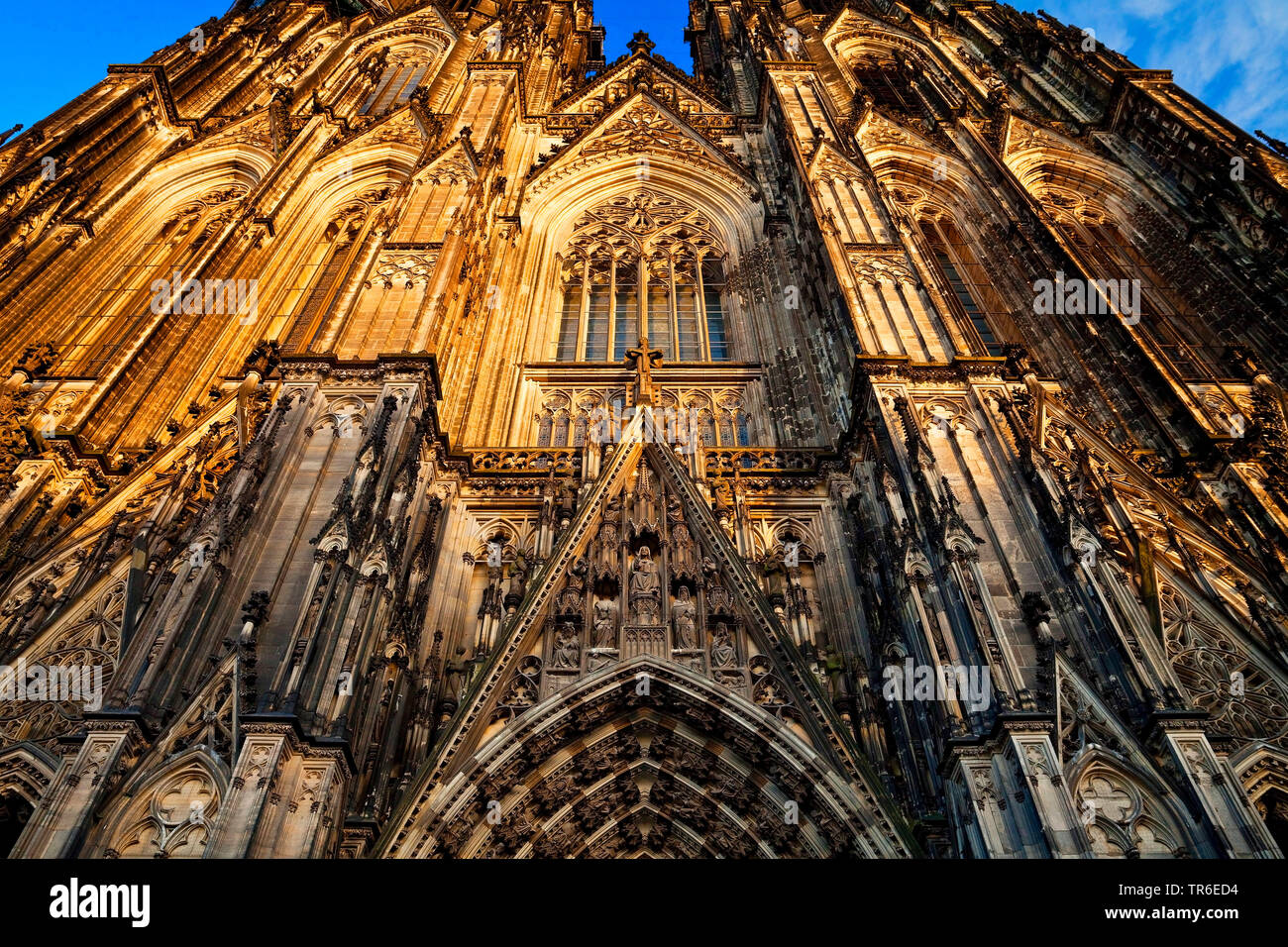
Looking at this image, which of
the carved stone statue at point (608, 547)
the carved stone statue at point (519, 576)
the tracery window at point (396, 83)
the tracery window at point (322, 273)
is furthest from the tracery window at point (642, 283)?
the tracery window at point (396, 83)

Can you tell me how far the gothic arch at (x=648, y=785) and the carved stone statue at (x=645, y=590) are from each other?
27.5 inches

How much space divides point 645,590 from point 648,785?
2254 millimetres

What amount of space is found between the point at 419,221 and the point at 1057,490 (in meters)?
A: 11.6

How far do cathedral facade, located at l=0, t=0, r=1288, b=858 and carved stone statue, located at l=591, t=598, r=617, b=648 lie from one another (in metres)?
0.05

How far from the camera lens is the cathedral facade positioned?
860 cm

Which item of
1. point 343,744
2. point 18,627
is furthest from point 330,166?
point 343,744

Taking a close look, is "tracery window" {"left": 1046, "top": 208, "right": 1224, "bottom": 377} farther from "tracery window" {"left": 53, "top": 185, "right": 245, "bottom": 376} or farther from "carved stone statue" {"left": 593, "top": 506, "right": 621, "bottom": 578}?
"tracery window" {"left": 53, "top": 185, "right": 245, "bottom": 376}

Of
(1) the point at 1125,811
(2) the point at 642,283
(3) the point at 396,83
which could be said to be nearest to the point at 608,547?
(1) the point at 1125,811

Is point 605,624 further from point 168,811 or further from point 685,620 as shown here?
point 168,811

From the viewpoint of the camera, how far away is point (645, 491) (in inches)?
530

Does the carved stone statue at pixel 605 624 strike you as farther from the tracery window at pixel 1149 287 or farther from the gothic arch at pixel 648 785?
the tracery window at pixel 1149 287

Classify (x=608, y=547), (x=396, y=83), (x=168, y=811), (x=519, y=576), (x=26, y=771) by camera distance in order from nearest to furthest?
(x=168, y=811) → (x=26, y=771) → (x=519, y=576) → (x=608, y=547) → (x=396, y=83)

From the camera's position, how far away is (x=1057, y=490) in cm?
1053

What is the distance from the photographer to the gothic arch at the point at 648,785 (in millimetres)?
9633
